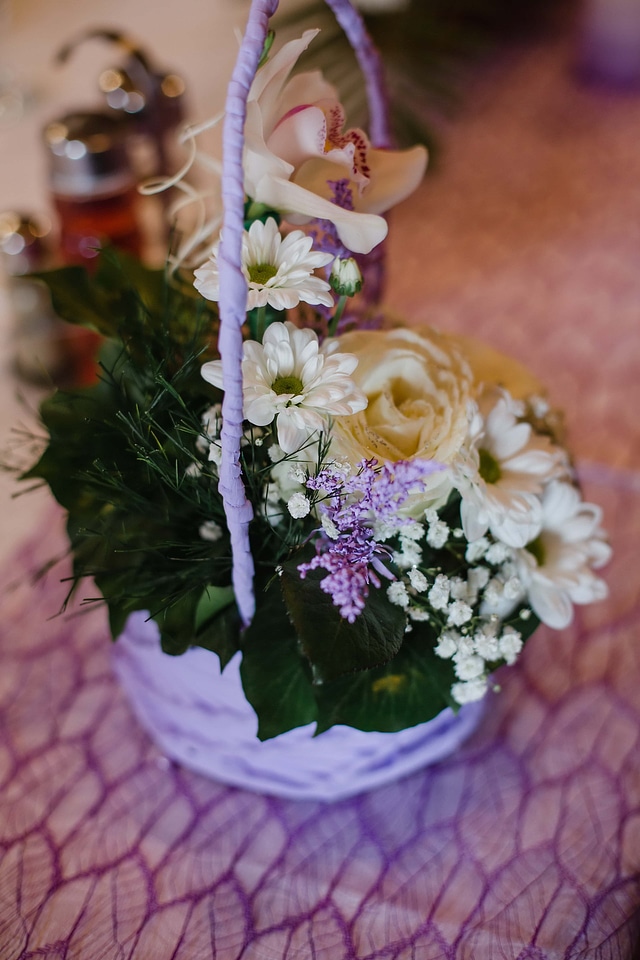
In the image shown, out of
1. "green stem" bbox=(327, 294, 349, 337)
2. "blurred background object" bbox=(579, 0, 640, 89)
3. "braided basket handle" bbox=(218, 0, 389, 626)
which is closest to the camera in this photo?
"braided basket handle" bbox=(218, 0, 389, 626)

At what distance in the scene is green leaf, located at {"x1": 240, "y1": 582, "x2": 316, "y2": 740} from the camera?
13.3 inches

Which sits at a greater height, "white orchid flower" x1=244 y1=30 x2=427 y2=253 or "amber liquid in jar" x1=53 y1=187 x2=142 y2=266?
"white orchid flower" x1=244 y1=30 x2=427 y2=253

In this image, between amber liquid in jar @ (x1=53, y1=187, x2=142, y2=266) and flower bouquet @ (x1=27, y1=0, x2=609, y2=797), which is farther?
amber liquid in jar @ (x1=53, y1=187, x2=142, y2=266)

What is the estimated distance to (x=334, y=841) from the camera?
41 cm

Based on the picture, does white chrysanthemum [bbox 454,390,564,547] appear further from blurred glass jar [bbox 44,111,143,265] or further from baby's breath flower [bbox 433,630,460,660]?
blurred glass jar [bbox 44,111,143,265]

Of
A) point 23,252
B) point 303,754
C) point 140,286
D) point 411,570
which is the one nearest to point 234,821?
point 303,754

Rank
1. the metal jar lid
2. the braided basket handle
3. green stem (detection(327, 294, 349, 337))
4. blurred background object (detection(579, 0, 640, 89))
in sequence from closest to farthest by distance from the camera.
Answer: the braided basket handle
green stem (detection(327, 294, 349, 337))
the metal jar lid
blurred background object (detection(579, 0, 640, 89))

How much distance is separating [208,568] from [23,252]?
488mm

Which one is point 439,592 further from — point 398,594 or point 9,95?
point 9,95

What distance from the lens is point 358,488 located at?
0.30 meters

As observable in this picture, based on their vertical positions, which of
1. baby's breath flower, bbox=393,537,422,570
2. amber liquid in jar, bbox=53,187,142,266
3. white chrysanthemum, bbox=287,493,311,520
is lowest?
amber liquid in jar, bbox=53,187,142,266

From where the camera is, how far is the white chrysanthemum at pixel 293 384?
0.29m

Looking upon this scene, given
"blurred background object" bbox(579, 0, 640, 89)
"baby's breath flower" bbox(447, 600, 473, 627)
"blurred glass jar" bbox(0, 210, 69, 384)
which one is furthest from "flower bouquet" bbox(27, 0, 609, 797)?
"blurred background object" bbox(579, 0, 640, 89)

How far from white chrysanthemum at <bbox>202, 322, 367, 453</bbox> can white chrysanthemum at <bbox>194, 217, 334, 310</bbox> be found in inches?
0.7
